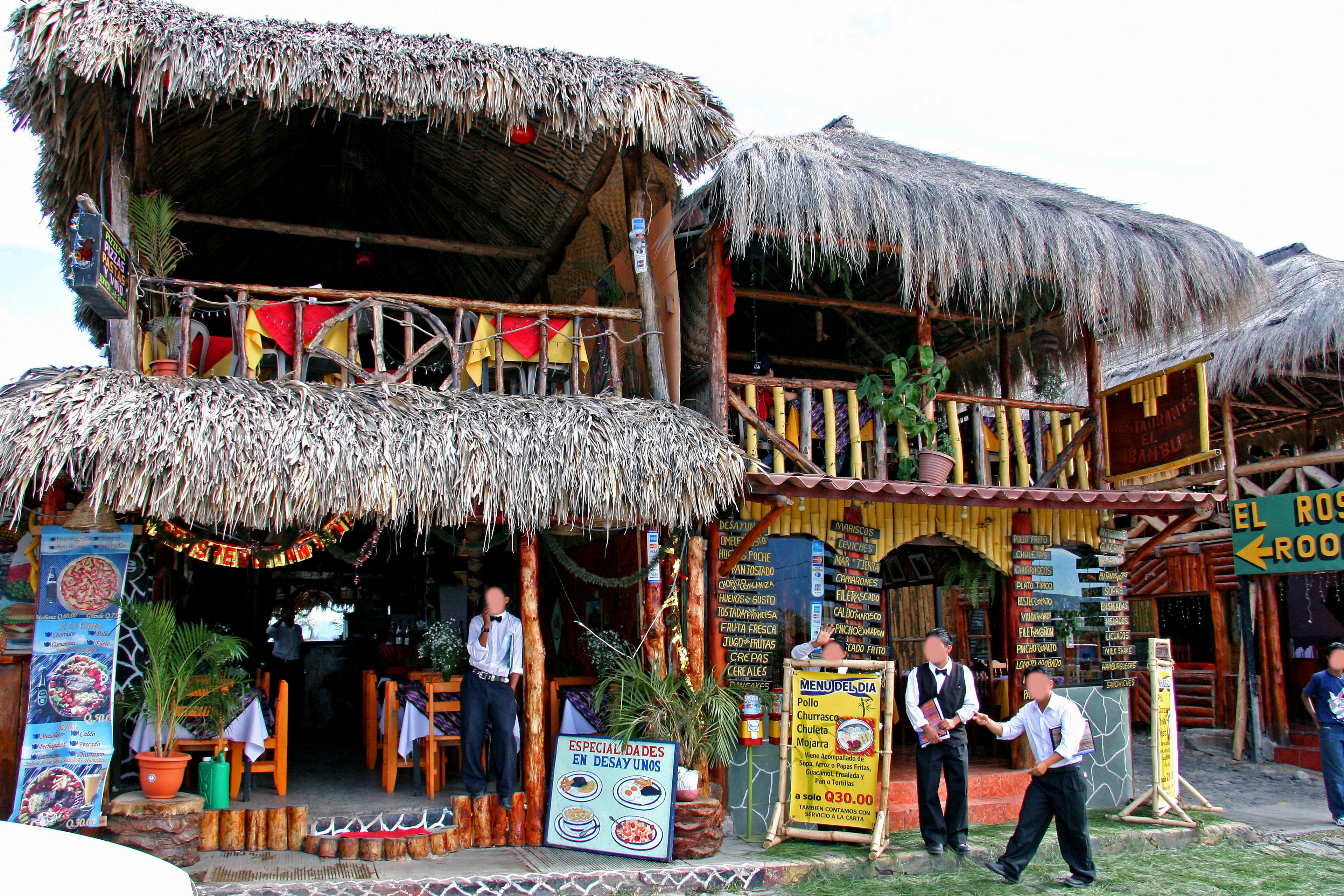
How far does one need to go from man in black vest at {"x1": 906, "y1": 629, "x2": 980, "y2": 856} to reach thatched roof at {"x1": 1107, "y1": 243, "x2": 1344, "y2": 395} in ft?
18.5

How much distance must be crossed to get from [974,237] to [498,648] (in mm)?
4783

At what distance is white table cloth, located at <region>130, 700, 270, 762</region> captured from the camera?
650cm

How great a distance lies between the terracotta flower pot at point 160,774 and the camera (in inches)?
236

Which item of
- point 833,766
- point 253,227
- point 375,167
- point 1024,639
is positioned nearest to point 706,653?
point 833,766

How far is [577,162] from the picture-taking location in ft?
27.8

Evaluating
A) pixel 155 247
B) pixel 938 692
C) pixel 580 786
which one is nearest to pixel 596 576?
pixel 580 786

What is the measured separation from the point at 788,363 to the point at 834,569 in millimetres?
3569

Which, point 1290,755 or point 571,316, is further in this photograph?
point 1290,755

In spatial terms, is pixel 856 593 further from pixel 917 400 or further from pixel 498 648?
pixel 498 648

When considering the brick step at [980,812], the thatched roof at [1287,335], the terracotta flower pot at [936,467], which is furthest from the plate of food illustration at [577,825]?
the thatched roof at [1287,335]

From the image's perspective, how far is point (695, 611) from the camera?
731cm

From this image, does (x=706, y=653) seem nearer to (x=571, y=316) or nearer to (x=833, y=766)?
(x=833, y=766)

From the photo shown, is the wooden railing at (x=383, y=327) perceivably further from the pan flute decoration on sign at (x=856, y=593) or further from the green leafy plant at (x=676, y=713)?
the pan flute decoration on sign at (x=856, y=593)

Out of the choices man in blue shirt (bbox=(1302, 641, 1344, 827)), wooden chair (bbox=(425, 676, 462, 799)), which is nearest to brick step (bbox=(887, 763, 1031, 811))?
man in blue shirt (bbox=(1302, 641, 1344, 827))
